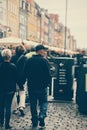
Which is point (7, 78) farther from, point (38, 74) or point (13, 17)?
point (13, 17)

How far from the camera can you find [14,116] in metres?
11.1

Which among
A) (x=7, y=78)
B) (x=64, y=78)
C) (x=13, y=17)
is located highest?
(x=13, y=17)

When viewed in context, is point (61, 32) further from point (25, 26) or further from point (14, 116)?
point (14, 116)

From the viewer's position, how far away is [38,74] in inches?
376

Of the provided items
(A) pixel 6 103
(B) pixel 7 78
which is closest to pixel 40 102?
(A) pixel 6 103

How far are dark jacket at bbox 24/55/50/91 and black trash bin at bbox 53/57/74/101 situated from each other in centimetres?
527

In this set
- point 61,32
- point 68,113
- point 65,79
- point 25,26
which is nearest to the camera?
point 68,113

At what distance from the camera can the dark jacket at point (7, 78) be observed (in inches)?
364

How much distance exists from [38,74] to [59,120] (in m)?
1.64

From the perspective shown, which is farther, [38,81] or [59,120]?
[59,120]

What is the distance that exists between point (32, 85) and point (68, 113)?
9.22 feet

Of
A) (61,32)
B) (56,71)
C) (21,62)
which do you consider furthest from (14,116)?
(61,32)

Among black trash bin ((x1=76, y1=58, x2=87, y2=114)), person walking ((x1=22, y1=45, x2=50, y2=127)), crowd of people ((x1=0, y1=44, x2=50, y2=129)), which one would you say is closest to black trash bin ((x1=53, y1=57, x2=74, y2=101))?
black trash bin ((x1=76, y1=58, x2=87, y2=114))

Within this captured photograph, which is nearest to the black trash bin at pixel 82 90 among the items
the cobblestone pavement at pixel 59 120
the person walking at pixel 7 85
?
the cobblestone pavement at pixel 59 120
